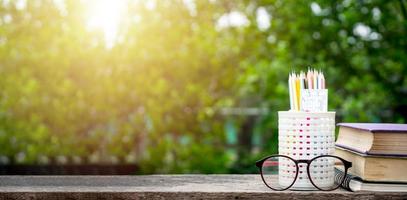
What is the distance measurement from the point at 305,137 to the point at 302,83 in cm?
16

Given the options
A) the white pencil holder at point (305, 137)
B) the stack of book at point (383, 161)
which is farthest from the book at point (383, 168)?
the white pencil holder at point (305, 137)

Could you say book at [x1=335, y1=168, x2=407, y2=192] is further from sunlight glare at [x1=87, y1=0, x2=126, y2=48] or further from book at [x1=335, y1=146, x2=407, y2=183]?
sunlight glare at [x1=87, y1=0, x2=126, y2=48]

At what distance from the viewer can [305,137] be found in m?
1.83

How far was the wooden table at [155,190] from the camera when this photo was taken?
5.92ft

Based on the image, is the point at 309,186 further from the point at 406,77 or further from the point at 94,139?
the point at 94,139

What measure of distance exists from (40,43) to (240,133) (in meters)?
3.43

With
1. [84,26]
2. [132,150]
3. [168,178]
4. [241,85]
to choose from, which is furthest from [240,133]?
[168,178]

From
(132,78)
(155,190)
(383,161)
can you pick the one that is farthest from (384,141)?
(132,78)

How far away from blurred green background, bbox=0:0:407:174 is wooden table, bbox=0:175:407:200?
407 cm

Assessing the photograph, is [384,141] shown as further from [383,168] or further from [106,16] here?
[106,16]

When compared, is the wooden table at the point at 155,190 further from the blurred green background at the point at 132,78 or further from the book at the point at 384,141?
the blurred green background at the point at 132,78

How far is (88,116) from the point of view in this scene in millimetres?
6629

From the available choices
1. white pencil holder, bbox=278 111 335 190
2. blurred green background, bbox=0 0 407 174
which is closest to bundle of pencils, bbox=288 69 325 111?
white pencil holder, bbox=278 111 335 190

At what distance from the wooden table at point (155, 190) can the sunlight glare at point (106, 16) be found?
4405 mm
